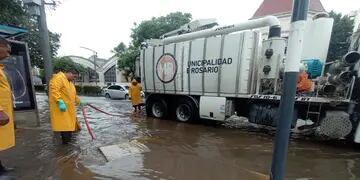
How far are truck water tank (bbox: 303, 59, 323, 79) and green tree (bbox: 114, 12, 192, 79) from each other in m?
24.9

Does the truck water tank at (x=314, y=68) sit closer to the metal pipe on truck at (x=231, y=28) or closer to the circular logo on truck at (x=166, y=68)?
the metal pipe on truck at (x=231, y=28)

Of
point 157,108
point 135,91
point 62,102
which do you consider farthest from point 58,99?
point 135,91

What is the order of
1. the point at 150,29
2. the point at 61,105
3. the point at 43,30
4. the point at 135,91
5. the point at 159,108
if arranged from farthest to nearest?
the point at 150,29, the point at 135,91, the point at 159,108, the point at 43,30, the point at 61,105

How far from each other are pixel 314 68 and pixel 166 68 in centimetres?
491

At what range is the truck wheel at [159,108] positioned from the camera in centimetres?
1126

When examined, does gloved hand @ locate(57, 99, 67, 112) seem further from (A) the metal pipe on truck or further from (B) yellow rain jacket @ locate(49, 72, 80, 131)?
(A) the metal pipe on truck

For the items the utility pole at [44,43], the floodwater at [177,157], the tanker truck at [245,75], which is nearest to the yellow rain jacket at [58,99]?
the floodwater at [177,157]

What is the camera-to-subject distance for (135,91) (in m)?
13.2

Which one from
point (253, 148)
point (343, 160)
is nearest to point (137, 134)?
point (253, 148)

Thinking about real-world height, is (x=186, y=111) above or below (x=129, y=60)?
below

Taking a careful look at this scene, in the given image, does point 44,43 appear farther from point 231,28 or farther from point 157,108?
point 157,108

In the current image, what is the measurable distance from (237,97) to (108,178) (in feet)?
16.8

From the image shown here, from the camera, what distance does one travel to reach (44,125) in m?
9.52

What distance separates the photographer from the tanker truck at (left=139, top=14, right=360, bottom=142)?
6891 millimetres
